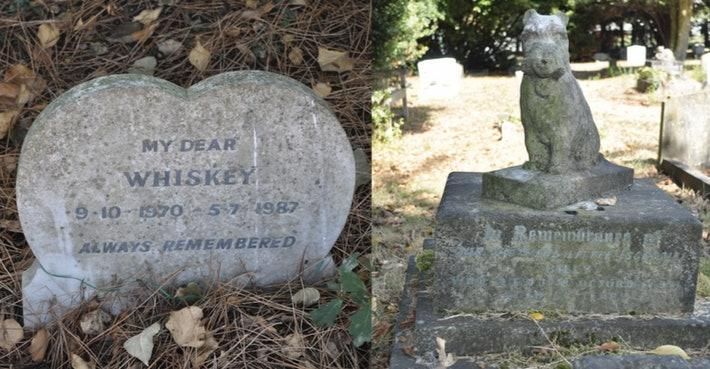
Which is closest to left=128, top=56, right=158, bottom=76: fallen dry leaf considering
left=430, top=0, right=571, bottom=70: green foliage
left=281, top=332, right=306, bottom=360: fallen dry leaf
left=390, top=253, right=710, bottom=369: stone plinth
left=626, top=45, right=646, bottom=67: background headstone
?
left=281, top=332, right=306, bottom=360: fallen dry leaf

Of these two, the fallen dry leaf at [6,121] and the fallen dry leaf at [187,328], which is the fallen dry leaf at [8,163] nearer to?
the fallen dry leaf at [6,121]

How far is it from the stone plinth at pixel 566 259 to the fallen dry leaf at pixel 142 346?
1.17 m

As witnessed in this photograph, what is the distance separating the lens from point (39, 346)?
10.0ft

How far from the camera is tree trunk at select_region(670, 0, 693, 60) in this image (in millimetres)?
17234

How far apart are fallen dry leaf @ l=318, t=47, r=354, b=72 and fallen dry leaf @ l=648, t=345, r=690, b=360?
2.14 meters

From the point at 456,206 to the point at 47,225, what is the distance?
1.74 m

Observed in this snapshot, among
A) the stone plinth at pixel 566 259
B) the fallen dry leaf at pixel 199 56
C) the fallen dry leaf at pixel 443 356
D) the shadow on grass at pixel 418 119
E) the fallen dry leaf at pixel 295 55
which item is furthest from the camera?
the shadow on grass at pixel 418 119

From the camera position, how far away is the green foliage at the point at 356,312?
299 centimetres

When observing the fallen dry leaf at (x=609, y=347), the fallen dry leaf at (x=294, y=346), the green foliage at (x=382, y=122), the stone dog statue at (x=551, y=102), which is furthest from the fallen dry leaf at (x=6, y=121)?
the green foliage at (x=382, y=122)

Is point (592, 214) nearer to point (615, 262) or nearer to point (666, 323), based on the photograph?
point (615, 262)

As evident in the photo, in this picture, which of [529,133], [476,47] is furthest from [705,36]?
[529,133]

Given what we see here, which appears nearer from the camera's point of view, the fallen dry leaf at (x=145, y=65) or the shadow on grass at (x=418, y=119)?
the fallen dry leaf at (x=145, y=65)

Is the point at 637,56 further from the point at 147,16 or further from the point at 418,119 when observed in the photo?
the point at 147,16

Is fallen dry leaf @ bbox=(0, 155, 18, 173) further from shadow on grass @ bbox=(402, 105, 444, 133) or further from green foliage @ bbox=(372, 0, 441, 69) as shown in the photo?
shadow on grass @ bbox=(402, 105, 444, 133)
